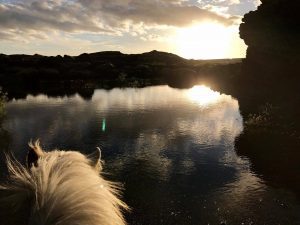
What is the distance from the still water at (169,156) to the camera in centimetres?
1709

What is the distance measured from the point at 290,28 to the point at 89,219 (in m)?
53.2

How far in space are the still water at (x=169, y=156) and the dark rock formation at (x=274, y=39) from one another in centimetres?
1078

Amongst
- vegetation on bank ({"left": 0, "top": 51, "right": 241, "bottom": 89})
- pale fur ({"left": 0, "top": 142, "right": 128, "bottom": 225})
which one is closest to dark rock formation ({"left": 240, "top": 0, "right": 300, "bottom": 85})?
vegetation on bank ({"left": 0, "top": 51, "right": 241, "bottom": 89})

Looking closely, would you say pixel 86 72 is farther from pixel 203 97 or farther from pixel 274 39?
pixel 274 39

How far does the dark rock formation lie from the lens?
164ft

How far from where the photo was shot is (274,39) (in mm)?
53812

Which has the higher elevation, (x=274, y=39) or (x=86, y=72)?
(x=274, y=39)

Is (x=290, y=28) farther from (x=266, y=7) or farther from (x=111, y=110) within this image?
(x=111, y=110)

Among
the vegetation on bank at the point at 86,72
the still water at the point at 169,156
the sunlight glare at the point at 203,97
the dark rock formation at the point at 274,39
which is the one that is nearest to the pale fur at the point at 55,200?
the still water at the point at 169,156

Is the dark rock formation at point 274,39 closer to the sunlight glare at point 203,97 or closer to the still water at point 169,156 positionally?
the sunlight glare at point 203,97

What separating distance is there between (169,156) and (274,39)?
116 ft

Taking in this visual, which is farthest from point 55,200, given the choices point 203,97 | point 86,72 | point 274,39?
point 86,72

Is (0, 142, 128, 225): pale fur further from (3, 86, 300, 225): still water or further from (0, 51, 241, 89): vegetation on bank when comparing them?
(0, 51, 241, 89): vegetation on bank

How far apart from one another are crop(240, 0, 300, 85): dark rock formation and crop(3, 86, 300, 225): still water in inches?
424
